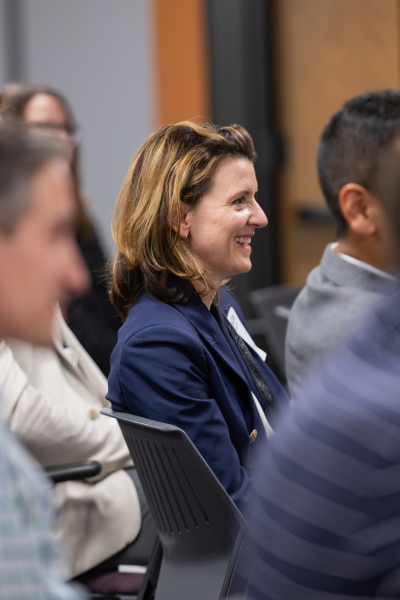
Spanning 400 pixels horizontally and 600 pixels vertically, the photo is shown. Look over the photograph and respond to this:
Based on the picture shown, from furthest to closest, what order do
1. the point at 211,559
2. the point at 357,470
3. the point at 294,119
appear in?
the point at 294,119 < the point at 211,559 < the point at 357,470

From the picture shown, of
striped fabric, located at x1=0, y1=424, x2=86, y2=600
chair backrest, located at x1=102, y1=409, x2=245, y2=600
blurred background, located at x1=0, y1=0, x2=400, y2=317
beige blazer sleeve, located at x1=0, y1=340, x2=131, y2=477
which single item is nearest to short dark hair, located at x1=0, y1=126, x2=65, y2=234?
striped fabric, located at x1=0, y1=424, x2=86, y2=600

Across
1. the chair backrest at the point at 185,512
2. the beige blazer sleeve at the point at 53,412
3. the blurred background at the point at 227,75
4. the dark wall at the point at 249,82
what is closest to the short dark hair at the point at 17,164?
the chair backrest at the point at 185,512

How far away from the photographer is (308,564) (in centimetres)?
79

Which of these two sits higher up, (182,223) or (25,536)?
(182,223)

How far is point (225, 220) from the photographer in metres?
1.71

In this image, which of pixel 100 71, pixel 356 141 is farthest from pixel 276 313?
pixel 100 71

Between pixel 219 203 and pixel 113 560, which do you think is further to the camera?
pixel 113 560

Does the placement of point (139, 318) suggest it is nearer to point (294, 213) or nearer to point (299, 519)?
point (299, 519)

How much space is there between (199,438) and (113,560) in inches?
22.4

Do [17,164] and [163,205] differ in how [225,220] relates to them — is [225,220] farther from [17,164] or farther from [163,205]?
[17,164]

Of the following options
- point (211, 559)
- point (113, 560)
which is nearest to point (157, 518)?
point (211, 559)

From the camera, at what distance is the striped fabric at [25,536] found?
713 mm

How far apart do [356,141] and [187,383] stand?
904 millimetres

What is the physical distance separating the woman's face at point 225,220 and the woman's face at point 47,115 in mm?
1011
